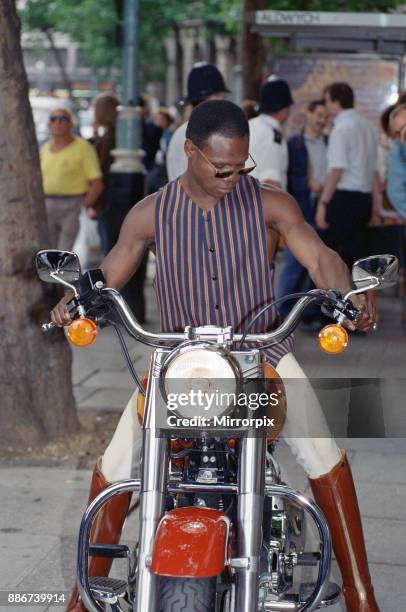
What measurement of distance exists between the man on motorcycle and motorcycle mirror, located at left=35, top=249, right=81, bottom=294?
111 millimetres

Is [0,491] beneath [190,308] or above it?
beneath

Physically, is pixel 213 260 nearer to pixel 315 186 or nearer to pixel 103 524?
pixel 103 524

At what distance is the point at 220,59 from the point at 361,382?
148 feet

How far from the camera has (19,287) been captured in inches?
255

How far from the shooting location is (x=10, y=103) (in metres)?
6.48

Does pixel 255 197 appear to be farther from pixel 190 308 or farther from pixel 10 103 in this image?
pixel 10 103

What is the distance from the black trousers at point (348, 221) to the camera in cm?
1034

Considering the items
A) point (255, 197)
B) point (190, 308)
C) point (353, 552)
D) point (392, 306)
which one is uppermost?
point (255, 197)

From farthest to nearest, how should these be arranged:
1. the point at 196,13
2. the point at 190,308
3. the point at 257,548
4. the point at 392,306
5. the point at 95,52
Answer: the point at 95,52 < the point at 196,13 < the point at 392,306 < the point at 190,308 < the point at 257,548

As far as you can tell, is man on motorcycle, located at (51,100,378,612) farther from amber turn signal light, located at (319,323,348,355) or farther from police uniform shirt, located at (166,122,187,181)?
police uniform shirt, located at (166,122,187,181)

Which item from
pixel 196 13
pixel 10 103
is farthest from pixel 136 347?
pixel 196 13

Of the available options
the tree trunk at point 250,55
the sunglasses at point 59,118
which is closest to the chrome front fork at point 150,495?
the sunglasses at point 59,118

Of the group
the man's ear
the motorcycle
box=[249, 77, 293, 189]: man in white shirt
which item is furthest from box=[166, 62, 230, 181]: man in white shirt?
the motorcycle

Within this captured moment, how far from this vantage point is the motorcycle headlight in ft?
9.86
